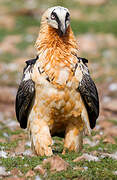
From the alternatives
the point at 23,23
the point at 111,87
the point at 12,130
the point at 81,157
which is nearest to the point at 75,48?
the point at 81,157

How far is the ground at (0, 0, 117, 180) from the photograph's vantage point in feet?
23.8

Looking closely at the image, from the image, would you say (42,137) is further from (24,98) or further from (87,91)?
(87,91)

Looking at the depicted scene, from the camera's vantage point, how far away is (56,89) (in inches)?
320

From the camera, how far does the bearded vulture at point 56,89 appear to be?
8.16 meters

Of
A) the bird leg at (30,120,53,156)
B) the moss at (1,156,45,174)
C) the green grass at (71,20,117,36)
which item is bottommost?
the moss at (1,156,45,174)

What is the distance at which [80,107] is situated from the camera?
8406 millimetres

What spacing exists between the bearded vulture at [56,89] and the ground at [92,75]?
0.37 meters

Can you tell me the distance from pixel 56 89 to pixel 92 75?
Answer: 11.0m

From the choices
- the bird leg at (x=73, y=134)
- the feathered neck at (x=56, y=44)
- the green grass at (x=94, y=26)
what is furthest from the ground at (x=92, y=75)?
the feathered neck at (x=56, y=44)

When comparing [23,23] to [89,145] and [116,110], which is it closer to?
[116,110]

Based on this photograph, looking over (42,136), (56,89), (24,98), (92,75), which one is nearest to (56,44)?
(56,89)

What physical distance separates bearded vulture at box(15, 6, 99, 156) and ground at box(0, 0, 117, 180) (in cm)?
37

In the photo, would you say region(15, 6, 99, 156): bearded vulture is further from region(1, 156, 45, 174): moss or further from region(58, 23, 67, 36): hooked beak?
region(1, 156, 45, 174): moss

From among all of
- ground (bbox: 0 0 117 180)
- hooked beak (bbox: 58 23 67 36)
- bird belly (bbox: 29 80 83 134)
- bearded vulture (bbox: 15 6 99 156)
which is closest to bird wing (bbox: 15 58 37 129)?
bearded vulture (bbox: 15 6 99 156)
